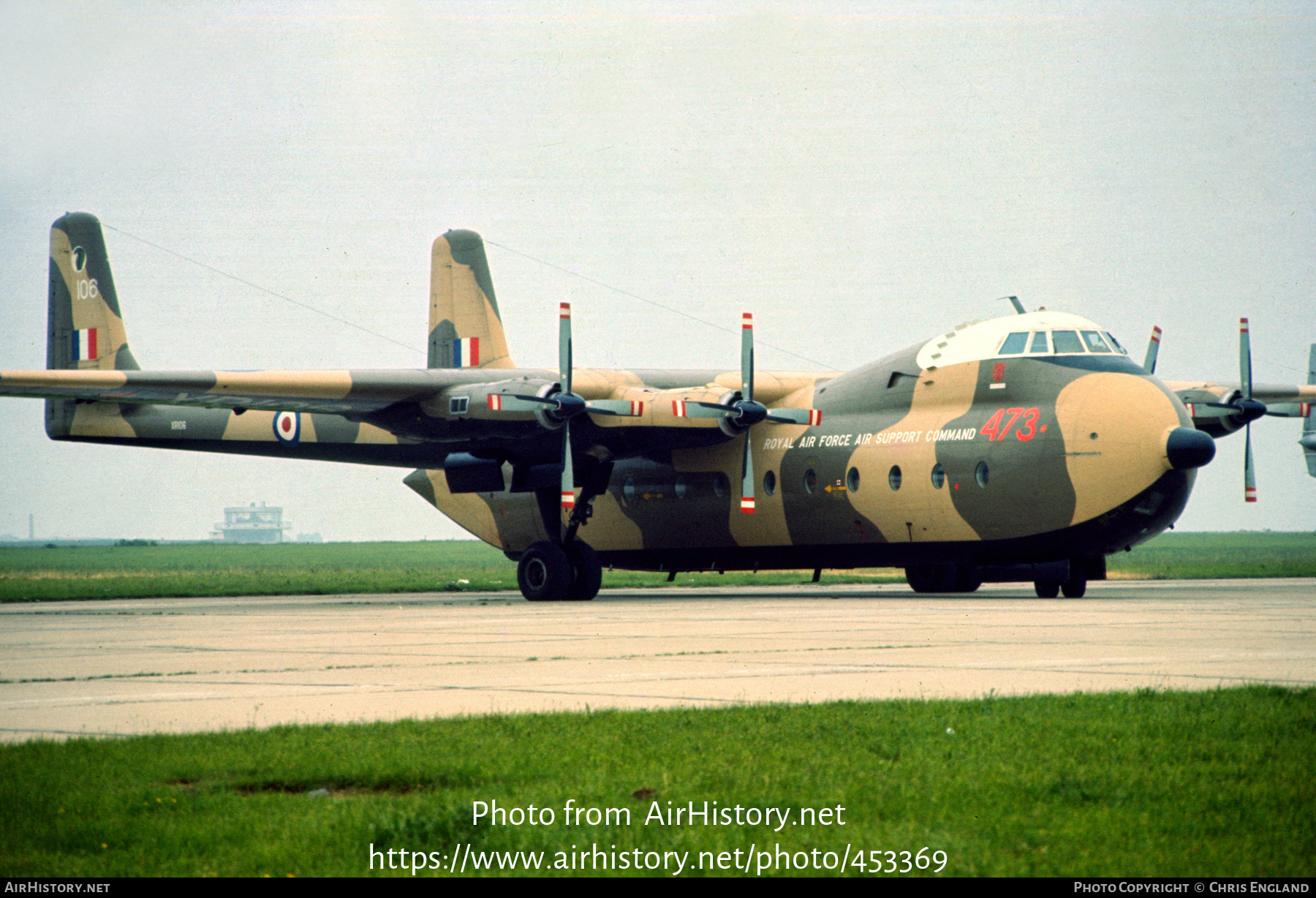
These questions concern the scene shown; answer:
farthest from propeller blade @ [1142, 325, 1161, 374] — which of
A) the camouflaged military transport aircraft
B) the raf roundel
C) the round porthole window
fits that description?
the raf roundel

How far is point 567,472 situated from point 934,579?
883cm

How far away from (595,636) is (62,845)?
33.9 feet

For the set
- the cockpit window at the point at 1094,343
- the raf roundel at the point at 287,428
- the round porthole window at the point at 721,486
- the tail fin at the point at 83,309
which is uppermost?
the tail fin at the point at 83,309

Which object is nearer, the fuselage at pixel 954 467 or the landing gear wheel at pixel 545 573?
the fuselage at pixel 954 467

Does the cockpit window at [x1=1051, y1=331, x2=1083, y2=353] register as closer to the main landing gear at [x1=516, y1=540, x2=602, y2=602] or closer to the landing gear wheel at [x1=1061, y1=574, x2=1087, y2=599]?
the landing gear wheel at [x1=1061, y1=574, x2=1087, y2=599]

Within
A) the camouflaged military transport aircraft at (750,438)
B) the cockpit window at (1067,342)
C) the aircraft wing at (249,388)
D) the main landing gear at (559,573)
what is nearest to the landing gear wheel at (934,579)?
the camouflaged military transport aircraft at (750,438)

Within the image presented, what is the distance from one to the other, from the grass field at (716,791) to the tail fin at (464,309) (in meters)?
23.8

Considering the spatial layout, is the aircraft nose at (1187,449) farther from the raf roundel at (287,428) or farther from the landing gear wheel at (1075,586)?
the raf roundel at (287,428)

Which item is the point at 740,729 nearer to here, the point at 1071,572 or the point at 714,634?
the point at 714,634

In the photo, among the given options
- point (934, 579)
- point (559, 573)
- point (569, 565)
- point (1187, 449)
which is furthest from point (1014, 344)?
point (559, 573)

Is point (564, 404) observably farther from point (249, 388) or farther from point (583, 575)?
point (249, 388)

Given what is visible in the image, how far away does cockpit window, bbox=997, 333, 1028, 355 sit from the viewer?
22828mm

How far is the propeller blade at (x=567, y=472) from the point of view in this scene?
23.2 metres

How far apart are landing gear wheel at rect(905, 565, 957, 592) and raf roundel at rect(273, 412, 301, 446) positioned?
537 inches
